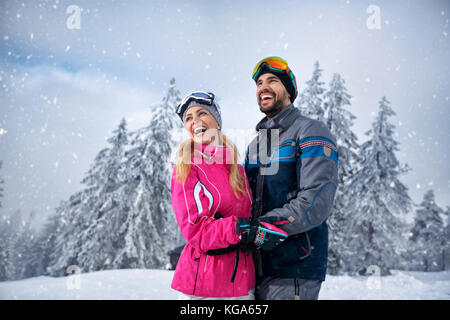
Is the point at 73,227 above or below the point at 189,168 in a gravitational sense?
below

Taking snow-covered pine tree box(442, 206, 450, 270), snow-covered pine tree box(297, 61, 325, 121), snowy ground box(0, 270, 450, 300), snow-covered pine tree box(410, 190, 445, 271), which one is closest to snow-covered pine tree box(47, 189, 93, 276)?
snowy ground box(0, 270, 450, 300)

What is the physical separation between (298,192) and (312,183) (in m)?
0.21

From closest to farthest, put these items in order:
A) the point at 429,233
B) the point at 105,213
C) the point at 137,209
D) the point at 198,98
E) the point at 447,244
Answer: the point at 198,98 < the point at 137,209 < the point at 105,213 < the point at 447,244 < the point at 429,233

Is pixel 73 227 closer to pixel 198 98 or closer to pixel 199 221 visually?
pixel 198 98

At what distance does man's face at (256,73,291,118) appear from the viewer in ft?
9.69

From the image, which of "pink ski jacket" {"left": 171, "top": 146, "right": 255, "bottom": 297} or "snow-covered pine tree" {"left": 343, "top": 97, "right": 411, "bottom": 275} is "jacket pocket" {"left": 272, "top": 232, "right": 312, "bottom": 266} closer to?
"pink ski jacket" {"left": 171, "top": 146, "right": 255, "bottom": 297}

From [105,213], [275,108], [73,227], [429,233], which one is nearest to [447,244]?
[429,233]

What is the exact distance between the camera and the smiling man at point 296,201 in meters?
2.18

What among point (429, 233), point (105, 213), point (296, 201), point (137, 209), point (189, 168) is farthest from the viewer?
point (429, 233)

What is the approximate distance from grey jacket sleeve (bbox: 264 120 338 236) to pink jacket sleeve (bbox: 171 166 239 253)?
420 millimetres

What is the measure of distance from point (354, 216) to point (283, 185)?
724 inches

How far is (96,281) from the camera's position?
8617mm

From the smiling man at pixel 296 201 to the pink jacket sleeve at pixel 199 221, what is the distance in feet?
1.42

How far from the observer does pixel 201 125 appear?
2.81 metres
